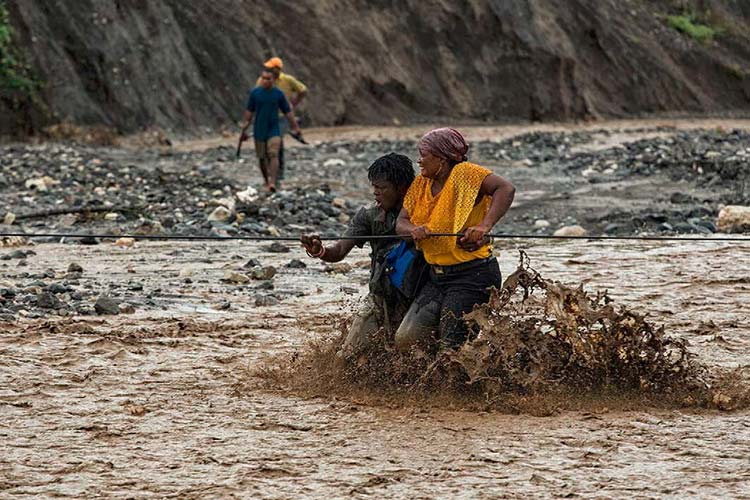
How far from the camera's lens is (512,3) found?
3081 centimetres

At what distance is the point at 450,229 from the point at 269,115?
8.31 meters

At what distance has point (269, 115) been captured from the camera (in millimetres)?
14086

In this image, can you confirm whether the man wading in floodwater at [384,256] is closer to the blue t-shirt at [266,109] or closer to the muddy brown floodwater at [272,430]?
the muddy brown floodwater at [272,430]

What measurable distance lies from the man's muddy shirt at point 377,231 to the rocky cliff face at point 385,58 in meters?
17.2

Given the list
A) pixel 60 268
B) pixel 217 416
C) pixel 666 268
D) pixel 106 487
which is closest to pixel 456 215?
pixel 217 416

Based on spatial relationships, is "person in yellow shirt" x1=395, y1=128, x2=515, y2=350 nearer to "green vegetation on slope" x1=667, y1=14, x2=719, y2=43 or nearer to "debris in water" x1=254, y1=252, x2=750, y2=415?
"debris in water" x1=254, y1=252, x2=750, y2=415

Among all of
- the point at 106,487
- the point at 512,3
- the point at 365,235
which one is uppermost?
the point at 512,3

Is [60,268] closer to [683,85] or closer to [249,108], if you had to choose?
[249,108]

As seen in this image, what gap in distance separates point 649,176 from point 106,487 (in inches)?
529

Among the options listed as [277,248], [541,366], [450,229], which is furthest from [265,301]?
[541,366]

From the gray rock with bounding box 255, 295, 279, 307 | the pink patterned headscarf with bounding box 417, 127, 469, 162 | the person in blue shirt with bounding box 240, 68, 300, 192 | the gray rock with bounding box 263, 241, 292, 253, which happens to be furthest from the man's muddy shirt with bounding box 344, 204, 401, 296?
the person in blue shirt with bounding box 240, 68, 300, 192

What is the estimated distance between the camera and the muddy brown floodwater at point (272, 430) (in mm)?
4824

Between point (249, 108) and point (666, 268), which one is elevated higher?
point (249, 108)

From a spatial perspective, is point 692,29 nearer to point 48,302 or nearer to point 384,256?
point 48,302
